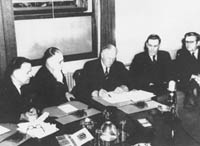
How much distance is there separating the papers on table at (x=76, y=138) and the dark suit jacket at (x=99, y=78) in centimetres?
130

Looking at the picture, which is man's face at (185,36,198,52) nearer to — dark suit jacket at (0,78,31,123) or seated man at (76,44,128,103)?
seated man at (76,44,128,103)

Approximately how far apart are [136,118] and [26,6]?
92.5 inches

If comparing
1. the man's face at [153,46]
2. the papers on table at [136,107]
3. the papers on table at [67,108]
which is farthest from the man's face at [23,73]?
the man's face at [153,46]

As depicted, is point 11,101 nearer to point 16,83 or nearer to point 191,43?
point 16,83

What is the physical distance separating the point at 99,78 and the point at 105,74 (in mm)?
87

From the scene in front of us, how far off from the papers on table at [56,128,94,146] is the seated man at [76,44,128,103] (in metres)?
1.26

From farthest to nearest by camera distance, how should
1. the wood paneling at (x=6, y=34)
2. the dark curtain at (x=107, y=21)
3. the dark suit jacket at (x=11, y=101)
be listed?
the dark curtain at (x=107, y=21) < the wood paneling at (x=6, y=34) < the dark suit jacket at (x=11, y=101)

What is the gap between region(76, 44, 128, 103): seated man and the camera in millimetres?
3336

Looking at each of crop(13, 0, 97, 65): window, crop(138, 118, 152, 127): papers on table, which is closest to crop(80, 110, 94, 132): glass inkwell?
crop(138, 118, 152, 127): papers on table

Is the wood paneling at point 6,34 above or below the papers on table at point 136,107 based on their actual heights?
above

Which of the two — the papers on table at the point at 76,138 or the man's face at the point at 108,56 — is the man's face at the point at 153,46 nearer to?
the man's face at the point at 108,56

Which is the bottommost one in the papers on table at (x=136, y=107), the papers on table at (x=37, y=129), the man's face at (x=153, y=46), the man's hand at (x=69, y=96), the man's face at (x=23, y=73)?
the man's hand at (x=69, y=96)

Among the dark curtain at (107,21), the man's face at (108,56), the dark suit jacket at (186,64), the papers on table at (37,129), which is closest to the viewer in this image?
the papers on table at (37,129)

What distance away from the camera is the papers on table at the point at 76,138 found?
72.4 inches
